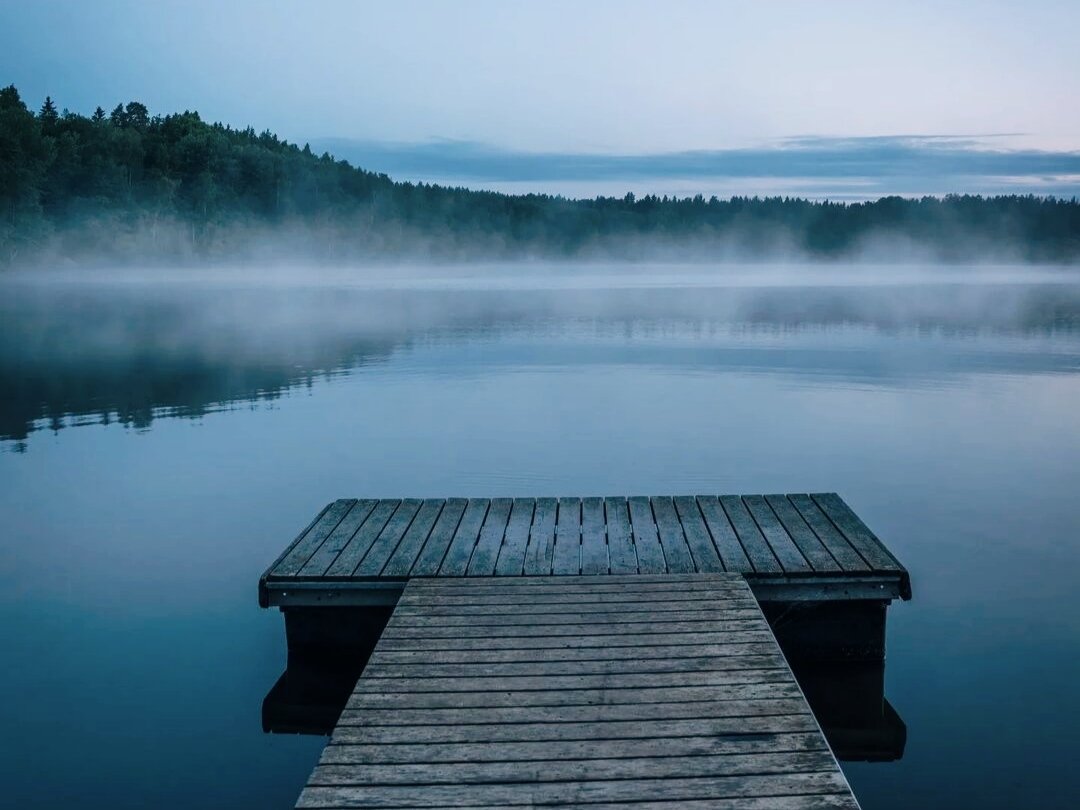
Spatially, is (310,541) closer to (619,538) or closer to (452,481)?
(619,538)

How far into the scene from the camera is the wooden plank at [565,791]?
3.98 m

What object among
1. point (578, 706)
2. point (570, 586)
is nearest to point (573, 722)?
point (578, 706)

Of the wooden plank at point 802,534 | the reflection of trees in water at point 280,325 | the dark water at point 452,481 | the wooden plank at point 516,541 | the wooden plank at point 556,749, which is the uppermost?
the wooden plank at point 556,749

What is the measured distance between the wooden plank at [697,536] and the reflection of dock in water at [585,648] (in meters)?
0.02

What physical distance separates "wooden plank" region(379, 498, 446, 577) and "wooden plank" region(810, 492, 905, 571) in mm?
2980

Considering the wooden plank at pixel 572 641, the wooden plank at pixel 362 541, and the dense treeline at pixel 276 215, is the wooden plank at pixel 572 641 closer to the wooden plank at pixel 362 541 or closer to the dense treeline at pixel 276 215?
the wooden plank at pixel 362 541

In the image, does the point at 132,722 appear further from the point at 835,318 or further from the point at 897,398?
the point at 835,318

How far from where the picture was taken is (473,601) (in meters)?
6.33

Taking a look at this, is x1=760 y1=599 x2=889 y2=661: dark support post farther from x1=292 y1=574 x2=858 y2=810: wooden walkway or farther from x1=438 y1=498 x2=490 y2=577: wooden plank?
x1=438 y1=498 x2=490 y2=577: wooden plank

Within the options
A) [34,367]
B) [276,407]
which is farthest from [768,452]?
[34,367]

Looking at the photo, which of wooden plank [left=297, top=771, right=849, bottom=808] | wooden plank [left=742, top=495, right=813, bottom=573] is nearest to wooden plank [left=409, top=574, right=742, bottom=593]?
wooden plank [left=742, top=495, right=813, bottom=573]

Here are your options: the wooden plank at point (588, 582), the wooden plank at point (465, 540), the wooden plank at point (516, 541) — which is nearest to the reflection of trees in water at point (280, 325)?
the wooden plank at point (465, 540)

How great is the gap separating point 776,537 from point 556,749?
3.48 m

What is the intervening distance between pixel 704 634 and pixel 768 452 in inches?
377
